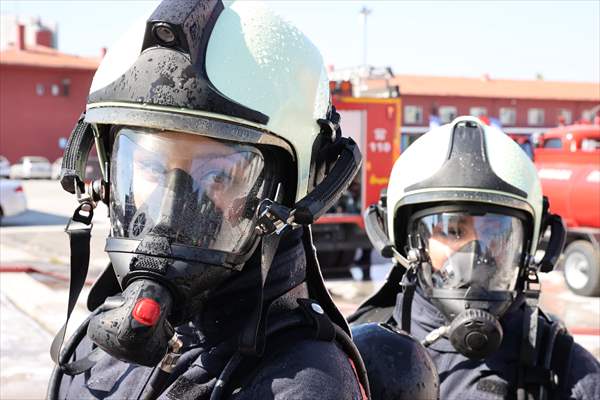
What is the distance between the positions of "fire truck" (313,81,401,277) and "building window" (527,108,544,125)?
3644cm

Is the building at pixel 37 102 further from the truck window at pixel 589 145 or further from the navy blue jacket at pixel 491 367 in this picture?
the navy blue jacket at pixel 491 367

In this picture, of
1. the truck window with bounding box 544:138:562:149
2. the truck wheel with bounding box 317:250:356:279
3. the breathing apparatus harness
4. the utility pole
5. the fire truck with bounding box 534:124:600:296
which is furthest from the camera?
the utility pole

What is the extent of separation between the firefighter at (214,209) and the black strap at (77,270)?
0.10 metres

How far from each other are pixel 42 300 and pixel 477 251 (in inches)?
234

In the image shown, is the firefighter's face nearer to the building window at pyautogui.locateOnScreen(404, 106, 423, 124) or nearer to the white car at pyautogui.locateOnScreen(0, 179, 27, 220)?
the white car at pyautogui.locateOnScreen(0, 179, 27, 220)

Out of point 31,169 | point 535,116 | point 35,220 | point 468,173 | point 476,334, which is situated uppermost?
point 468,173

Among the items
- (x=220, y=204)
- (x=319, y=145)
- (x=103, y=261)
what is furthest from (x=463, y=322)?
(x=103, y=261)

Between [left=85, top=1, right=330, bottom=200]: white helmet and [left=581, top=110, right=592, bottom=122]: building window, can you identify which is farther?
[left=581, top=110, right=592, bottom=122]: building window

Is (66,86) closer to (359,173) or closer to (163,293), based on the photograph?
(359,173)

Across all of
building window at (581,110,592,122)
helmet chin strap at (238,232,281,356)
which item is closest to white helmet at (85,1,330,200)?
helmet chin strap at (238,232,281,356)

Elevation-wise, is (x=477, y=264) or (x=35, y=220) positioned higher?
(x=477, y=264)

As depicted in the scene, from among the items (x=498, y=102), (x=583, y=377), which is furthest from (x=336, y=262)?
(x=498, y=102)

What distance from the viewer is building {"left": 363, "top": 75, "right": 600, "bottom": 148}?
142 feet

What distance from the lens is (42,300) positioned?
7828 millimetres
